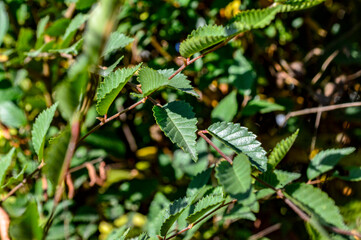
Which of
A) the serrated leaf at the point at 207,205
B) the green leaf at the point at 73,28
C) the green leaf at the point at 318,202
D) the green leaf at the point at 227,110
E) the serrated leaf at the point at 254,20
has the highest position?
the green leaf at the point at 73,28

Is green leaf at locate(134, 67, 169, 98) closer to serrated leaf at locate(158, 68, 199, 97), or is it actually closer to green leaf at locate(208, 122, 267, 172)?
serrated leaf at locate(158, 68, 199, 97)

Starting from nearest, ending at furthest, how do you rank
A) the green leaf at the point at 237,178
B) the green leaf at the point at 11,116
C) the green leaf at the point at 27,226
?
1. the green leaf at the point at 27,226
2. the green leaf at the point at 237,178
3. the green leaf at the point at 11,116

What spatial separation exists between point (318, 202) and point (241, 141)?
0.21 meters

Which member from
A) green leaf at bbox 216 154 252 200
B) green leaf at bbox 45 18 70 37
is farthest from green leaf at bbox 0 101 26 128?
green leaf at bbox 216 154 252 200

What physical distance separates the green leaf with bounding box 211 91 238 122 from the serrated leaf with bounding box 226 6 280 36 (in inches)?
18.2

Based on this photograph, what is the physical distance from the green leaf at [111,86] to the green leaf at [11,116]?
2.24 ft

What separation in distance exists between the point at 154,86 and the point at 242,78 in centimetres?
59

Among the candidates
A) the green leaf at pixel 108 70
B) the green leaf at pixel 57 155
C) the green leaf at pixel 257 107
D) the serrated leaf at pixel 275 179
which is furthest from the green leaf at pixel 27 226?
the green leaf at pixel 257 107

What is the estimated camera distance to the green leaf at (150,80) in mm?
625

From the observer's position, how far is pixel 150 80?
0.65m

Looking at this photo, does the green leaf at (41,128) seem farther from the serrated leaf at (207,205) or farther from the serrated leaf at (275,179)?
the serrated leaf at (275,179)

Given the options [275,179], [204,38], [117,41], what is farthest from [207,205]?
[117,41]

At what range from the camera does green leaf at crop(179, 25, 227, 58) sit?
24.8 inches

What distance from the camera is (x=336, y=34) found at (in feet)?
4.74
